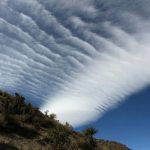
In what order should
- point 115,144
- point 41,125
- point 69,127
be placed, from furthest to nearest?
1. point 115,144
2. point 69,127
3. point 41,125

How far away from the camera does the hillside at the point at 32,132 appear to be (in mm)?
26194

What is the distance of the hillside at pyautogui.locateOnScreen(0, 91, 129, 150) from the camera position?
26.2 meters

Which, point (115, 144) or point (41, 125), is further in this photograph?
point (115, 144)

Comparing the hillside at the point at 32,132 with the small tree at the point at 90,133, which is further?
the small tree at the point at 90,133

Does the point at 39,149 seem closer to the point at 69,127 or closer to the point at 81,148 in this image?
the point at 81,148

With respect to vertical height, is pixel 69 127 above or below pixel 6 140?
above

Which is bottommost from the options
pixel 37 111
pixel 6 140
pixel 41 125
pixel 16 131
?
pixel 6 140

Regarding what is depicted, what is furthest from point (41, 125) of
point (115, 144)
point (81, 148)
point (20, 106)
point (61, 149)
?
point (115, 144)

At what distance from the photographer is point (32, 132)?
29.6 m

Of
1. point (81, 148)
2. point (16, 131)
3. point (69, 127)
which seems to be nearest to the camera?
point (16, 131)

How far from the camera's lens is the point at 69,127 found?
120 feet

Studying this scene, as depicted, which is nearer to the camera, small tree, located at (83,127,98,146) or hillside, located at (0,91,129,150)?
hillside, located at (0,91,129,150)

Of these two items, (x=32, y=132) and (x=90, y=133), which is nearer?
(x=32, y=132)

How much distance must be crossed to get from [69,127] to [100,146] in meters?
4.01
